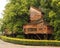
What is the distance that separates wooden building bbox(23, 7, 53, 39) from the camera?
50.4 m

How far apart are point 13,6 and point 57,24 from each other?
13.7 meters

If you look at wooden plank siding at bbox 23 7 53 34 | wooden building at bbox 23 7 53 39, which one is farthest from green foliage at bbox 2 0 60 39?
wooden plank siding at bbox 23 7 53 34

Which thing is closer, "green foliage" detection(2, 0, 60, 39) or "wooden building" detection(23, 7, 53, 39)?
"green foliage" detection(2, 0, 60, 39)

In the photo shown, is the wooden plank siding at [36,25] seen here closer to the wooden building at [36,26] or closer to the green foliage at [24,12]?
the wooden building at [36,26]

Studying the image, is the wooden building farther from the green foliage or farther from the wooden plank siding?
the green foliage

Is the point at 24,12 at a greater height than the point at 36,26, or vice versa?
the point at 24,12

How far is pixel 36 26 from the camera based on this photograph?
51.2 metres

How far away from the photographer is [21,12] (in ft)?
180

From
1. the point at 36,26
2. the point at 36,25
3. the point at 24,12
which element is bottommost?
the point at 36,26

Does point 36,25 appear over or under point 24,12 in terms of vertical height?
under

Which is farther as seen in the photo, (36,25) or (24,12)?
(24,12)

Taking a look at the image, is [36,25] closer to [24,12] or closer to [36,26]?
[36,26]

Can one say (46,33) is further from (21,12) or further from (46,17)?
(21,12)

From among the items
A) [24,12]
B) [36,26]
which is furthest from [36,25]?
[24,12]
